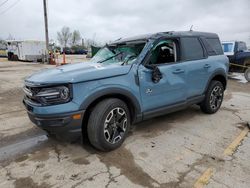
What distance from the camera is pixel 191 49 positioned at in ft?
15.7

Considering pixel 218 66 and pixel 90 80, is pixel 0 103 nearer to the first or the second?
pixel 90 80

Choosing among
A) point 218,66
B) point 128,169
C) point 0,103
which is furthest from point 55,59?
point 128,169

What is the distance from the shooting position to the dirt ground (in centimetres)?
287

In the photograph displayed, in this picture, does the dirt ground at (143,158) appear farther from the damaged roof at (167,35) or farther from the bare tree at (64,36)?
the bare tree at (64,36)

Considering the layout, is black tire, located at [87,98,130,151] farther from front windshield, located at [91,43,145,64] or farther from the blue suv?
front windshield, located at [91,43,145,64]

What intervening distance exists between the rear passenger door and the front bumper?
2395 mm

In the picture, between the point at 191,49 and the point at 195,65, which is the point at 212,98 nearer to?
the point at 195,65

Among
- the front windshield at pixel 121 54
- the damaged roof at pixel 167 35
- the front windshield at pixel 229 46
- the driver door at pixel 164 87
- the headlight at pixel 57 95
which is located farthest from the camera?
the front windshield at pixel 229 46

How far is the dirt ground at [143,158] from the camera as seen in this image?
2871 mm

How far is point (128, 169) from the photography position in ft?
10.3

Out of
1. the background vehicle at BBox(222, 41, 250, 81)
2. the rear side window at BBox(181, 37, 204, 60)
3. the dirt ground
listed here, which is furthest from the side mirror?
the background vehicle at BBox(222, 41, 250, 81)

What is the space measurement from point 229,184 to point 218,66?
10.3 feet

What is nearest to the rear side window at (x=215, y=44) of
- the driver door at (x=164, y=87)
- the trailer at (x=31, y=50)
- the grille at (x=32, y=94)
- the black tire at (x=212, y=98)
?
the black tire at (x=212, y=98)

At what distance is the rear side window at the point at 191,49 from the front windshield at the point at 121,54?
3.27ft
